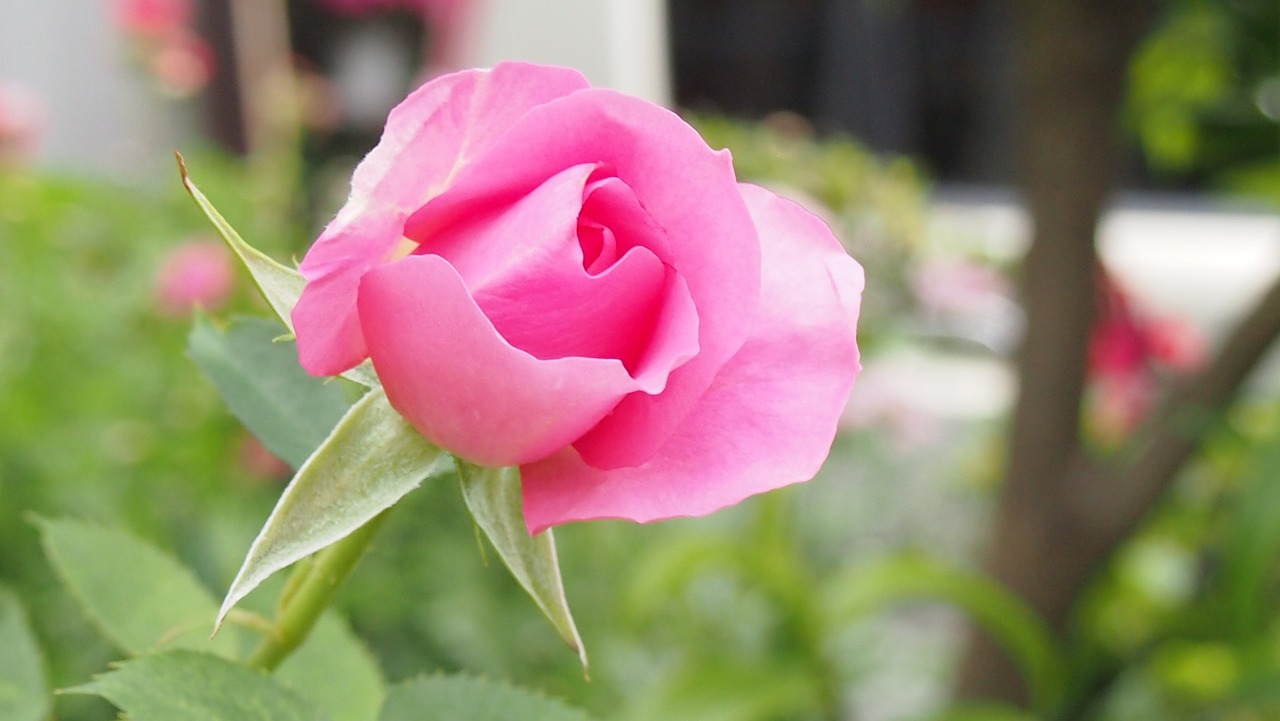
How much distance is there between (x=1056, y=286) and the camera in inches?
23.2

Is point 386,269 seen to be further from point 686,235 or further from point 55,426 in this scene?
point 55,426

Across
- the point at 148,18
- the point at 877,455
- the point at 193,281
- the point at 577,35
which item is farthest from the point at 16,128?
the point at 577,35

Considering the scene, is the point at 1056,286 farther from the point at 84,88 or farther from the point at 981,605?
the point at 84,88

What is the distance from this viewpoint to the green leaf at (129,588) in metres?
0.15

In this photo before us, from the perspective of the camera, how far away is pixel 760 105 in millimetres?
2613

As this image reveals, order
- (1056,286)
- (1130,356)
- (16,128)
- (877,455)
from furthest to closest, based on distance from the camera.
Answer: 1. (877,455)
2. (16,128)
3. (1130,356)
4. (1056,286)

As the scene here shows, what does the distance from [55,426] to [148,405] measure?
0.10m

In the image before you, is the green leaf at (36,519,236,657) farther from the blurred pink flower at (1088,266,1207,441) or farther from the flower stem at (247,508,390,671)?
the blurred pink flower at (1088,266,1207,441)

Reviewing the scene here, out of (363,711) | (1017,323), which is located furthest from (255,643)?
(1017,323)

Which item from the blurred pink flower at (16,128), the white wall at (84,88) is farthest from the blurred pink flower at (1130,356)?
the white wall at (84,88)

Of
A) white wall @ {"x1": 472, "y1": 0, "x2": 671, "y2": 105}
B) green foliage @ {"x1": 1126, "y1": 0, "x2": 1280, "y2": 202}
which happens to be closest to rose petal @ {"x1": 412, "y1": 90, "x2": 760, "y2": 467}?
green foliage @ {"x1": 1126, "y1": 0, "x2": 1280, "y2": 202}

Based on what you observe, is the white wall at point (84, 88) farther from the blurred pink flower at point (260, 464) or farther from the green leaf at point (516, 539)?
the green leaf at point (516, 539)

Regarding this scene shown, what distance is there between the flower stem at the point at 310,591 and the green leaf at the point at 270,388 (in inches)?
0.7

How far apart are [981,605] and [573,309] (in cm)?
53
